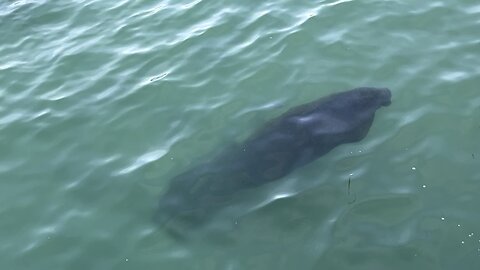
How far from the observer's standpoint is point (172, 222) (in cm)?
870

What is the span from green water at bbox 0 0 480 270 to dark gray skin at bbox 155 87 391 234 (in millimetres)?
209

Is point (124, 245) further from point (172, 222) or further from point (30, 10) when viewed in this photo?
point (30, 10)

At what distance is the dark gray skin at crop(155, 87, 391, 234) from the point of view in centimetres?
890

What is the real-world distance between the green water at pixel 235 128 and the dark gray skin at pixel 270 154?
0.21m

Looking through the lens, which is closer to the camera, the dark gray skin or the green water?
the green water

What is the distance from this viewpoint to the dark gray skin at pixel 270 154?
8.90m

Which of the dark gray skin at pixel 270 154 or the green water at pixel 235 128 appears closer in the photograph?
the green water at pixel 235 128

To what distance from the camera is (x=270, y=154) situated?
916cm

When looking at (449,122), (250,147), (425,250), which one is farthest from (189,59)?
(425,250)

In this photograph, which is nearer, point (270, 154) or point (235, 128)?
point (270, 154)

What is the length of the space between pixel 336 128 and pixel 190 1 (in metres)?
5.67

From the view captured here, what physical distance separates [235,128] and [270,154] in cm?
117

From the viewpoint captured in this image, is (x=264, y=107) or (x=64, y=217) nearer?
(x=64, y=217)

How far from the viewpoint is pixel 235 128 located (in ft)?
33.2
